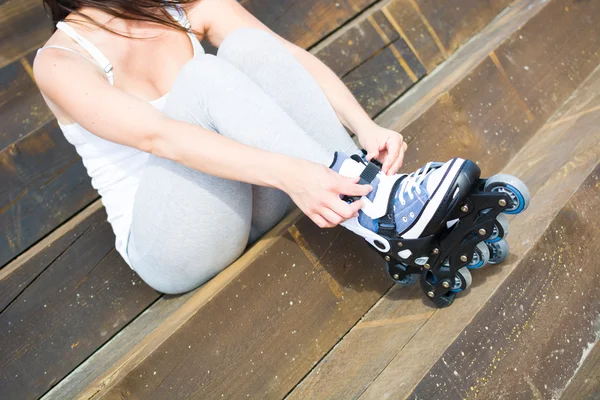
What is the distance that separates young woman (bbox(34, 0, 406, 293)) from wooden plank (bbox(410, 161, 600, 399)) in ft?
1.43

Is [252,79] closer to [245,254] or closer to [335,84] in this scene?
[335,84]

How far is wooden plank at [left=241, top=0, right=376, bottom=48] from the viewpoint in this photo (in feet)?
8.16

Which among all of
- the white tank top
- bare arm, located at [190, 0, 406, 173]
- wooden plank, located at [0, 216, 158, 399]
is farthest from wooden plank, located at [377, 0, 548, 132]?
wooden plank, located at [0, 216, 158, 399]

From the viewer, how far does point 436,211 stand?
1382 mm

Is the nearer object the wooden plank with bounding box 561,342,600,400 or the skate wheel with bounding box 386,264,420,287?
the wooden plank with bounding box 561,342,600,400

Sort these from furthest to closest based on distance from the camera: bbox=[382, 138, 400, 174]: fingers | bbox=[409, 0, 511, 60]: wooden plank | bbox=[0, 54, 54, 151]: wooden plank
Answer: bbox=[409, 0, 511, 60]: wooden plank
bbox=[0, 54, 54, 151]: wooden plank
bbox=[382, 138, 400, 174]: fingers

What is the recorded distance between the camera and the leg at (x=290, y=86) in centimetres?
157

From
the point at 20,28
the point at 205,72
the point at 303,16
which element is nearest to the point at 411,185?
the point at 205,72

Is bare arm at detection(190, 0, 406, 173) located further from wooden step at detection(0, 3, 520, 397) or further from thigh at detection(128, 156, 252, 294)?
wooden step at detection(0, 3, 520, 397)

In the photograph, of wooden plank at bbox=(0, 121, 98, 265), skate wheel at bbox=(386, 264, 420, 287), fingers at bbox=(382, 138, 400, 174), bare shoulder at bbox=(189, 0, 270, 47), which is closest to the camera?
fingers at bbox=(382, 138, 400, 174)

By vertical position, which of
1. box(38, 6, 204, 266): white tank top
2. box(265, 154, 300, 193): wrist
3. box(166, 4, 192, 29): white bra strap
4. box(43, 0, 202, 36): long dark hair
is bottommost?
box(265, 154, 300, 193): wrist

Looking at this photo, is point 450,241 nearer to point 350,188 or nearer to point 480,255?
point 480,255

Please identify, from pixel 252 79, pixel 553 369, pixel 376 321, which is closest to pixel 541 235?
pixel 553 369

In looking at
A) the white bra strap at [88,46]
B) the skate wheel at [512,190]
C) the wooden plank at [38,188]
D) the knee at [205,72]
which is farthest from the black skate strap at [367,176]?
the wooden plank at [38,188]
